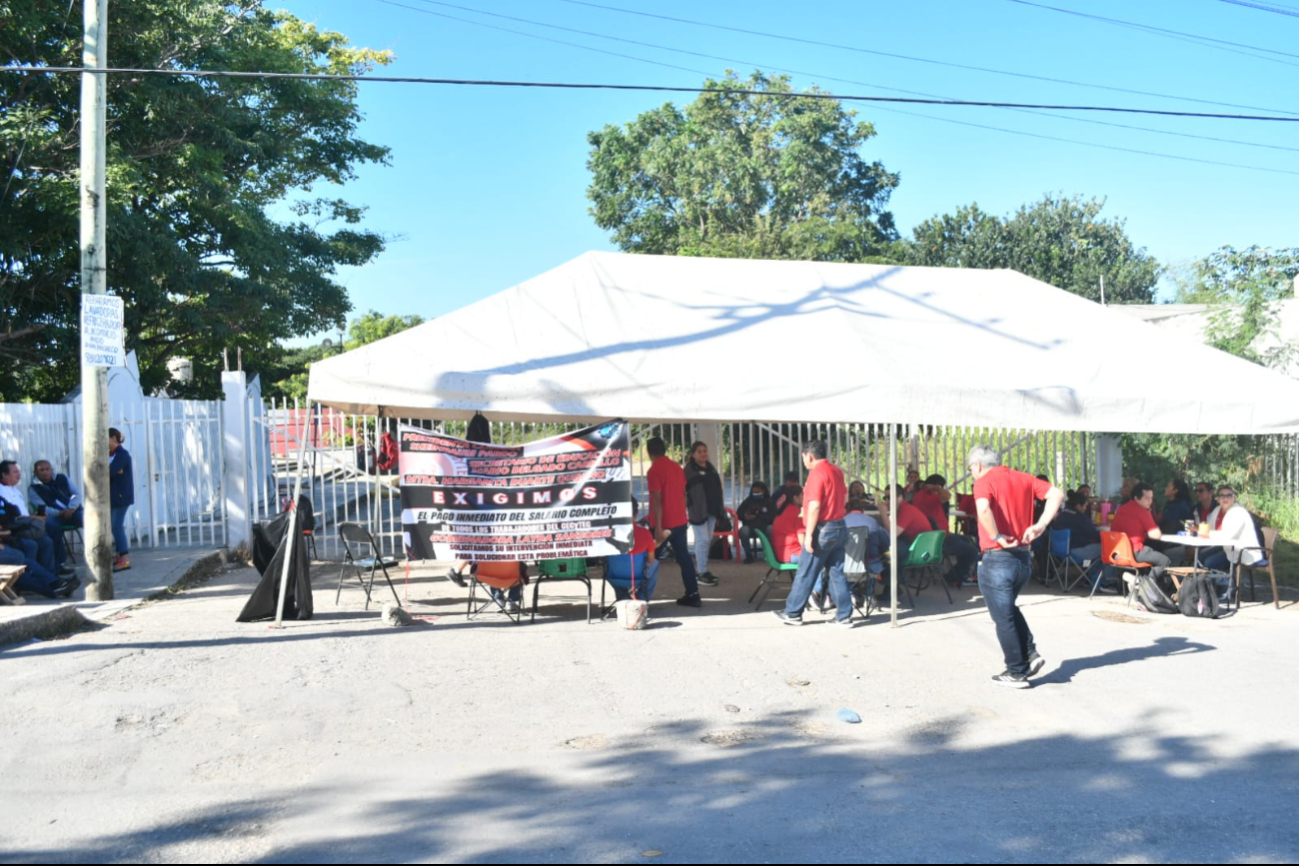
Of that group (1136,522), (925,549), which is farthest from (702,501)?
(1136,522)

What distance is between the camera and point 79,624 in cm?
949

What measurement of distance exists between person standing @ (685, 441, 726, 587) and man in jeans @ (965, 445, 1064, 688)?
5.11 m

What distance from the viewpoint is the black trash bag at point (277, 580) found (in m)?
9.47

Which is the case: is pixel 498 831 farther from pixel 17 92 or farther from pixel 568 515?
pixel 17 92

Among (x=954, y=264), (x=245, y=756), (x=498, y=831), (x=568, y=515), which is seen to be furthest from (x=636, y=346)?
(x=954, y=264)

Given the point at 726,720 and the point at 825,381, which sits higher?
the point at 825,381

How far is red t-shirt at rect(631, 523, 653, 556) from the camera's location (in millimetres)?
9867

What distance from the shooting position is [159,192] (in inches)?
Result: 737

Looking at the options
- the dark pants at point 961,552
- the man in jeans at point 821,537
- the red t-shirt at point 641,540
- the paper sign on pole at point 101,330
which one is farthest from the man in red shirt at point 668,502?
the paper sign on pole at point 101,330

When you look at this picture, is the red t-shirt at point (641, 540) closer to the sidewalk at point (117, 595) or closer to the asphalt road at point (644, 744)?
the asphalt road at point (644, 744)

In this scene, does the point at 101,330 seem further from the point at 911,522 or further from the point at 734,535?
the point at 734,535

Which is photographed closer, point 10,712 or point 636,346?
point 10,712

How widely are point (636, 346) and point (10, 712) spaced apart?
5.57 m

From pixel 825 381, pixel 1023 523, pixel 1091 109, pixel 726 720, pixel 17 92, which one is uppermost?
pixel 17 92
